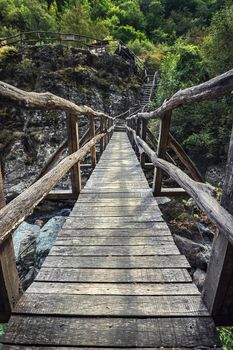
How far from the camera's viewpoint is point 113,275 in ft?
6.40

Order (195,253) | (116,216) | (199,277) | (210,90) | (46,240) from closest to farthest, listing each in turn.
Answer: (210,90)
(116,216)
(199,277)
(195,253)
(46,240)

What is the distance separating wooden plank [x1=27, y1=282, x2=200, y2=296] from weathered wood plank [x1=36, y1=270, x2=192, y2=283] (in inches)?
1.7

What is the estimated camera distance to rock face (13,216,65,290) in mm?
4527

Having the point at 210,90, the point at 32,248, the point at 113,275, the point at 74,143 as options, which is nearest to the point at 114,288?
the point at 113,275

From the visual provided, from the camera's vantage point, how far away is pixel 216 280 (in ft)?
4.82

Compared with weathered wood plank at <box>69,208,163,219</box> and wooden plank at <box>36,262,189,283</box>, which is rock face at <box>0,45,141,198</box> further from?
wooden plank at <box>36,262,189,283</box>

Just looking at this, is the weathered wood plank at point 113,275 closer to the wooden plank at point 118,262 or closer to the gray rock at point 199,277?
the wooden plank at point 118,262

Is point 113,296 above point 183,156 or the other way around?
the other way around

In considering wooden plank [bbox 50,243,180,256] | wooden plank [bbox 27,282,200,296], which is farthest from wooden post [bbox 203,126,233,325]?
wooden plank [bbox 50,243,180,256]

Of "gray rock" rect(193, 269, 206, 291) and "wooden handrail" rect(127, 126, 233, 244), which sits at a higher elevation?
"wooden handrail" rect(127, 126, 233, 244)

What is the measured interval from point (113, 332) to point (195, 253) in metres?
3.59

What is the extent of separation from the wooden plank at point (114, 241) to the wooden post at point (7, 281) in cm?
87

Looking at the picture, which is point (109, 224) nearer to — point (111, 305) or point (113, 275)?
point (113, 275)

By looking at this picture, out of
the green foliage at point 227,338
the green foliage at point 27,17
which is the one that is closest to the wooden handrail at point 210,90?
the green foliage at point 227,338
